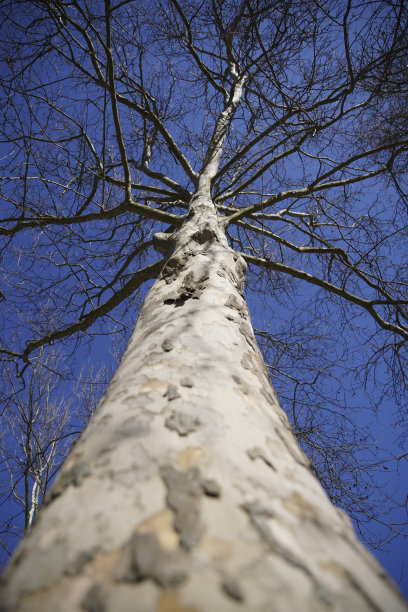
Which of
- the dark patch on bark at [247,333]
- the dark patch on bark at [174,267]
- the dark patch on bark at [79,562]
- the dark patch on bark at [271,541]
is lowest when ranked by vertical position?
the dark patch on bark at [79,562]

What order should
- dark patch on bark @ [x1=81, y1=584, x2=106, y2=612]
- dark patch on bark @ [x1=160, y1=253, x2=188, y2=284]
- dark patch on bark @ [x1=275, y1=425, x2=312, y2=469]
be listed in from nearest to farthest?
dark patch on bark @ [x1=81, y1=584, x2=106, y2=612] → dark patch on bark @ [x1=275, y1=425, x2=312, y2=469] → dark patch on bark @ [x1=160, y1=253, x2=188, y2=284]

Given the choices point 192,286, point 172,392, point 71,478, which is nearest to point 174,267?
point 192,286

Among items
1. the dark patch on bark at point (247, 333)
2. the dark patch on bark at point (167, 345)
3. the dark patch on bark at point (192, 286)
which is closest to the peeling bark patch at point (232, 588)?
the dark patch on bark at point (167, 345)

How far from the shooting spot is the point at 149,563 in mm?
431

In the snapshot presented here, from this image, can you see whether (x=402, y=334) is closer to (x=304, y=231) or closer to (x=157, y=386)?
(x=304, y=231)

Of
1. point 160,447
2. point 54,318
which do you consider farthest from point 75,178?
point 160,447

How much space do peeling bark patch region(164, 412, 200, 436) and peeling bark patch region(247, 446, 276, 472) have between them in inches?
4.6

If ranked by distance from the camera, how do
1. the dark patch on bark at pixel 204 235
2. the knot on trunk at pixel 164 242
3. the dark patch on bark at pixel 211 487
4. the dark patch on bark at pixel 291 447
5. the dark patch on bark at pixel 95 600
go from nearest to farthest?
the dark patch on bark at pixel 95 600 < the dark patch on bark at pixel 211 487 < the dark patch on bark at pixel 291 447 < the dark patch on bark at pixel 204 235 < the knot on trunk at pixel 164 242

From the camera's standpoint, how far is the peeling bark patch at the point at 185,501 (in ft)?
1.55

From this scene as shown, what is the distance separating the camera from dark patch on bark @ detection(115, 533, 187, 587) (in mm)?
410

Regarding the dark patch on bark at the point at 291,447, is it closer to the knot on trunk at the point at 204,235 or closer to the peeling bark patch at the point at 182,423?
the peeling bark patch at the point at 182,423

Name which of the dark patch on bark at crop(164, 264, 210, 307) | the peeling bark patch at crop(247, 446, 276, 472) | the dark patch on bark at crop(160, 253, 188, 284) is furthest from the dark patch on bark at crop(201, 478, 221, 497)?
the dark patch on bark at crop(160, 253, 188, 284)

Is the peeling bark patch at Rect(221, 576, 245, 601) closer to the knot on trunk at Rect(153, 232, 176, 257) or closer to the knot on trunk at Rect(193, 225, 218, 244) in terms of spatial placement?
the knot on trunk at Rect(193, 225, 218, 244)

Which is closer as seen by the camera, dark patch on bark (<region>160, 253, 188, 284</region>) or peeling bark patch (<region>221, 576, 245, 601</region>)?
peeling bark patch (<region>221, 576, 245, 601</region>)
